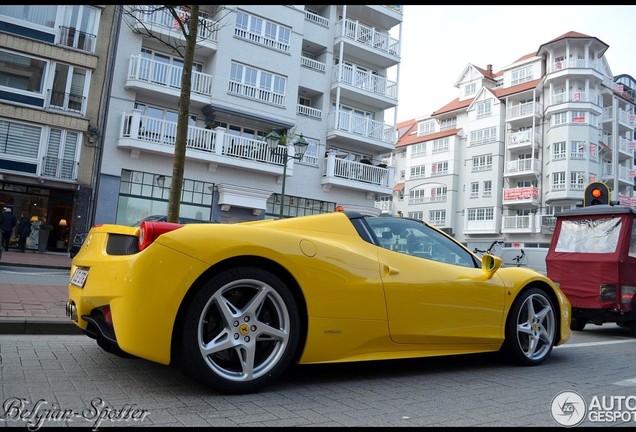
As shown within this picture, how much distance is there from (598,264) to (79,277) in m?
7.40

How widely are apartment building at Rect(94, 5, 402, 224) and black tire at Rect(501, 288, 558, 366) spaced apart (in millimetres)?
12286

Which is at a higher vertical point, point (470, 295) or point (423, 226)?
point (423, 226)

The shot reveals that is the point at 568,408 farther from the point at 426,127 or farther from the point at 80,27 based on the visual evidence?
the point at 426,127

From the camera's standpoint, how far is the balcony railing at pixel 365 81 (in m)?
25.7

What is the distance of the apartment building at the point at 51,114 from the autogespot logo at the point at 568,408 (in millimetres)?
19752

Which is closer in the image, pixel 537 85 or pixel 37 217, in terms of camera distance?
pixel 37 217

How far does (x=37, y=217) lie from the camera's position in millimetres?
20078

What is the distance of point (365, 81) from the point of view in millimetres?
26656

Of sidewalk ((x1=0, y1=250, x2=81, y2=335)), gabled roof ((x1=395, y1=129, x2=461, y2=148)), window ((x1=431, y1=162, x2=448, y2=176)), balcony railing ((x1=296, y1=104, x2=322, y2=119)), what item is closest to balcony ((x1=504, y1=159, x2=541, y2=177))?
window ((x1=431, y1=162, x2=448, y2=176))

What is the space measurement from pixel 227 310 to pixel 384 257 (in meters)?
1.34

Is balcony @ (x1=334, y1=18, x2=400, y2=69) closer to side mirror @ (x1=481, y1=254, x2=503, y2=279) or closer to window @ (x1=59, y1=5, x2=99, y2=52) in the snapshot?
window @ (x1=59, y1=5, x2=99, y2=52)

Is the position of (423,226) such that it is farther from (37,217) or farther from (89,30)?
(89,30)

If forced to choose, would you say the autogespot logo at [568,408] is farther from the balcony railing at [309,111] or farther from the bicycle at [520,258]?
the balcony railing at [309,111]

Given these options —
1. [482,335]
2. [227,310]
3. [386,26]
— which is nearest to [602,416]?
[482,335]
